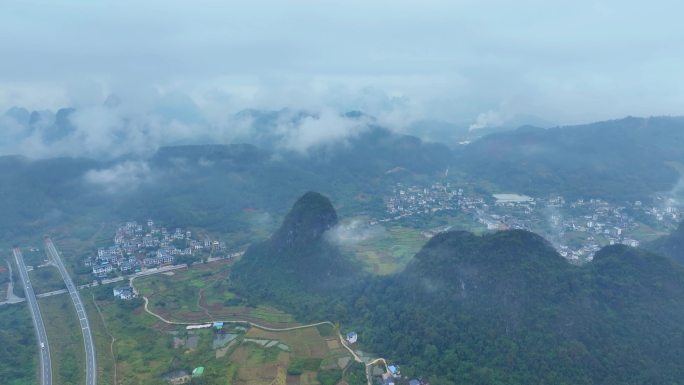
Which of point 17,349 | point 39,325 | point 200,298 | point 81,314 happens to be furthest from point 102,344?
point 200,298

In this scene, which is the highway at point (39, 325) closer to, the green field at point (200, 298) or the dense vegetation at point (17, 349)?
the dense vegetation at point (17, 349)

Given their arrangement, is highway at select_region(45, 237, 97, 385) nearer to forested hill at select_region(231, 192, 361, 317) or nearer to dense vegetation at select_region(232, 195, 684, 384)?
forested hill at select_region(231, 192, 361, 317)

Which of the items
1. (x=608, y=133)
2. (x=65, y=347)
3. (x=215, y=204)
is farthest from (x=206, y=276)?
(x=608, y=133)

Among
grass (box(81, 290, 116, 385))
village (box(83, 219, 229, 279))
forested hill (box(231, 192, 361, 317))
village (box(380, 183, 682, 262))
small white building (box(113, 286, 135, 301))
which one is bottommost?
village (box(380, 183, 682, 262))

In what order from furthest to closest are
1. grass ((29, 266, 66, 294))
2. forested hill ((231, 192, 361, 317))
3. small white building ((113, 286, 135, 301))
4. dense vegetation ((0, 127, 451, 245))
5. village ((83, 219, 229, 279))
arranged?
dense vegetation ((0, 127, 451, 245)) → village ((83, 219, 229, 279)) → grass ((29, 266, 66, 294)) → small white building ((113, 286, 135, 301)) → forested hill ((231, 192, 361, 317))

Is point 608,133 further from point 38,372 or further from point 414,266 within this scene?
point 38,372

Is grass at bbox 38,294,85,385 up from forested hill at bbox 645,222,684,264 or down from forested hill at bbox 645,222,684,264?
down

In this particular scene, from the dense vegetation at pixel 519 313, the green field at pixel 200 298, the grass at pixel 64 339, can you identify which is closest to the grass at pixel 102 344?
the grass at pixel 64 339

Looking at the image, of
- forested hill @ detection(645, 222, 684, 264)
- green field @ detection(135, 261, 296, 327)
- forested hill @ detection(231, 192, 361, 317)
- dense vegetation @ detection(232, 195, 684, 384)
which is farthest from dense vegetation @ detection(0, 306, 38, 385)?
forested hill @ detection(645, 222, 684, 264)
